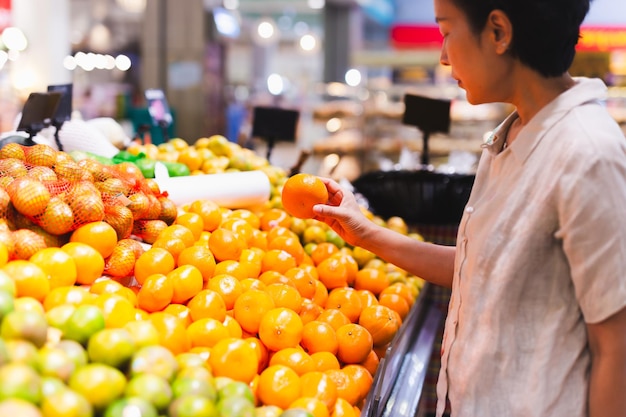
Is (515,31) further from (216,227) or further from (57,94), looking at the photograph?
(57,94)

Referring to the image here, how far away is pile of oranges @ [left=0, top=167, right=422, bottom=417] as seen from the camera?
60.6 inches

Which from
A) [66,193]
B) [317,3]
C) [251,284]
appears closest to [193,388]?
[251,284]

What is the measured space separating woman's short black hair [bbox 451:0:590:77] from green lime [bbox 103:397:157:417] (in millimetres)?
954

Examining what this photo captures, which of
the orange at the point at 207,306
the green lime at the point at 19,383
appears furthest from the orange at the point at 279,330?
the green lime at the point at 19,383

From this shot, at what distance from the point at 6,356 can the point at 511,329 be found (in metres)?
0.95

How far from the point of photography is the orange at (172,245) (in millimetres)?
2029

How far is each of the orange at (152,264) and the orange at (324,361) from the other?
1.53 ft

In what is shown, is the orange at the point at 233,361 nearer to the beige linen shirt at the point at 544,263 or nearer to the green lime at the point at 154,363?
the green lime at the point at 154,363

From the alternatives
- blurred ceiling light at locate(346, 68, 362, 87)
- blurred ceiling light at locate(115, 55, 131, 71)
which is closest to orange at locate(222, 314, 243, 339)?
blurred ceiling light at locate(346, 68, 362, 87)

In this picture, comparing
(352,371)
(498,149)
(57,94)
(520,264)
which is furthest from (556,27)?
(57,94)

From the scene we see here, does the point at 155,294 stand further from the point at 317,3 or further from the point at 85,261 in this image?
the point at 317,3

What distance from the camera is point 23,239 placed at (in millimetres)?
1712

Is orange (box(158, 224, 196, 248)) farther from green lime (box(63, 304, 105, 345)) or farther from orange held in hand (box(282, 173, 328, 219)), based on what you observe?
green lime (box(63, 304, 105, 345))

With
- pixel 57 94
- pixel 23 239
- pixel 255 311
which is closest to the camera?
pixel 23 239
